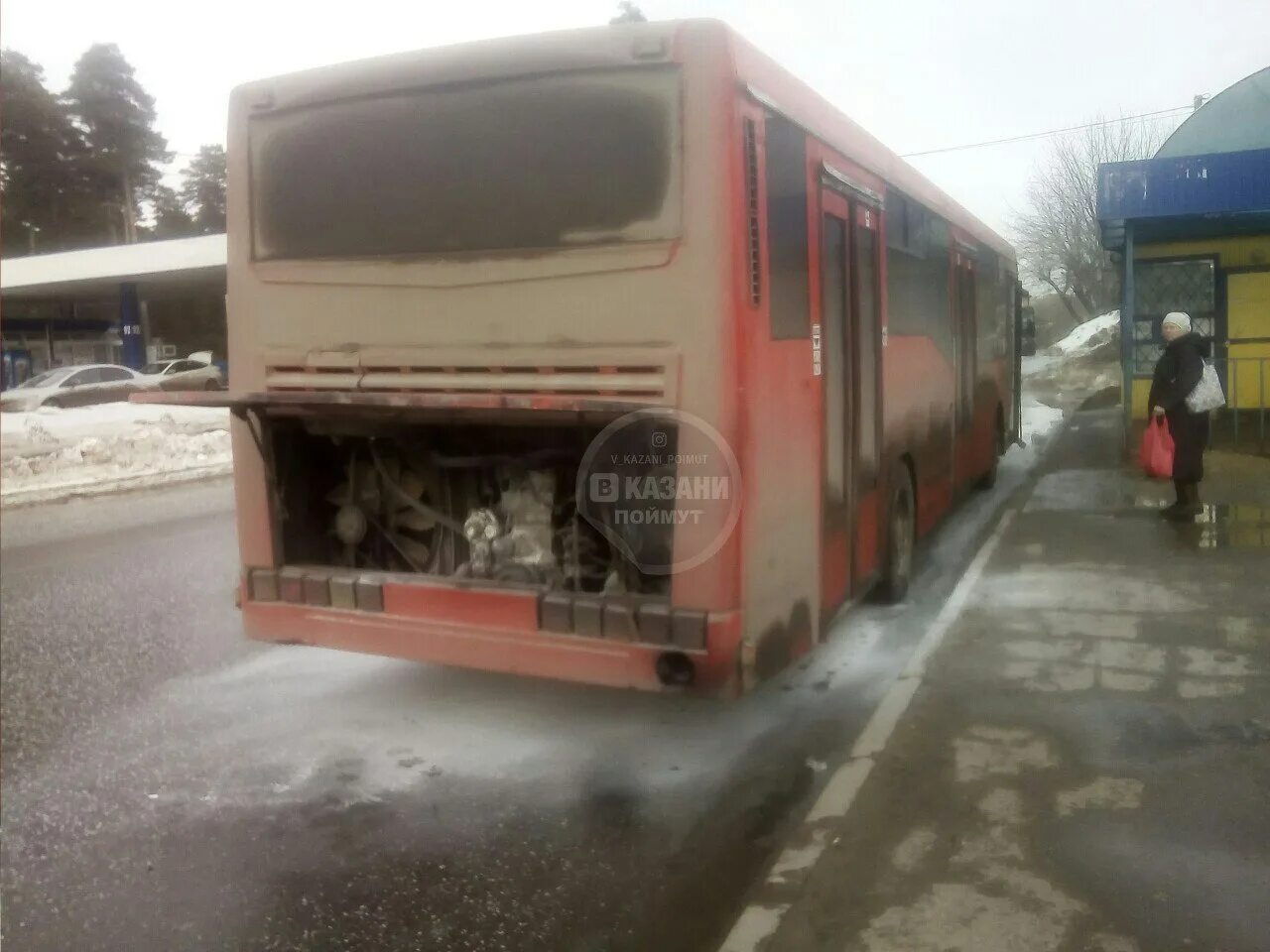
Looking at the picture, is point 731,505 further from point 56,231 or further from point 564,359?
point 56,231

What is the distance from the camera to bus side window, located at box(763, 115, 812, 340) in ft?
14.9

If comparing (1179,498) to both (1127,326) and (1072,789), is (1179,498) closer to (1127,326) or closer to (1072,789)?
(1127,326)

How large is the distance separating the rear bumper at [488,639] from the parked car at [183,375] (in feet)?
76.4

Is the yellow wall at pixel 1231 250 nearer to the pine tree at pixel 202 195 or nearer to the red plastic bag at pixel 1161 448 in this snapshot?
the red plastic bag at pixel 1161 448

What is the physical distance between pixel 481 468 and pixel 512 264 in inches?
43.7

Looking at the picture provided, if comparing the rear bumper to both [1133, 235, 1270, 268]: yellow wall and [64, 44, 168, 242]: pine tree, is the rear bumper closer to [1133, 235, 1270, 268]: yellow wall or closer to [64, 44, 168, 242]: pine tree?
[1133, 235, 1270, 268]: yellow wall

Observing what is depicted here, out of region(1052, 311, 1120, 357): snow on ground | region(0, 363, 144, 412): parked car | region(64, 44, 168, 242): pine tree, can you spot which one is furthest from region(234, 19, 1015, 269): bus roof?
region(1052, 311, 1120, 357): snow on ground

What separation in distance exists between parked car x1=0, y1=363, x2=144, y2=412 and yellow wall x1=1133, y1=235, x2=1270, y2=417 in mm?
23243

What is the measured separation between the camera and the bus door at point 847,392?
5355 mm

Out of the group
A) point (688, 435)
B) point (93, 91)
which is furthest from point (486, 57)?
point (93, 91)

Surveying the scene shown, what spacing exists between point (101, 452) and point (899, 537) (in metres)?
14.1

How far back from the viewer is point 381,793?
462 centimetres

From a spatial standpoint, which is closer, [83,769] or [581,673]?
[581,673]

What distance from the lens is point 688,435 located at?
4.22 m
